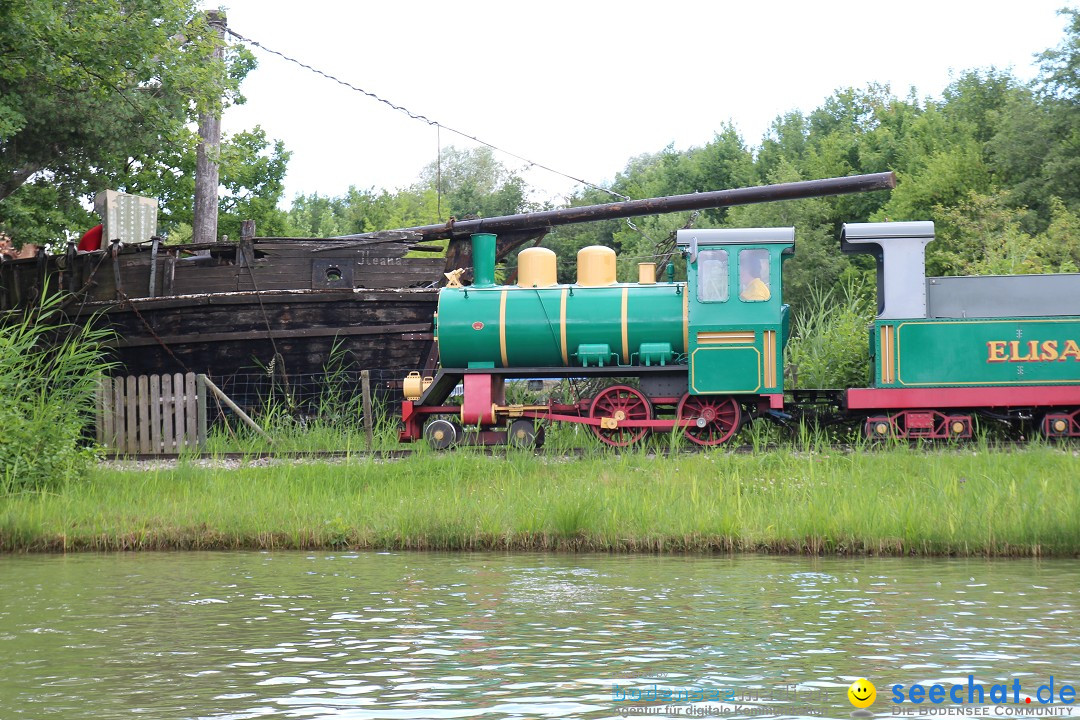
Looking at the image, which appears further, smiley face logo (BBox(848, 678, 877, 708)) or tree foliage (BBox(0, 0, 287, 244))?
tree foliage (BBox(0, 0, 287, 244))

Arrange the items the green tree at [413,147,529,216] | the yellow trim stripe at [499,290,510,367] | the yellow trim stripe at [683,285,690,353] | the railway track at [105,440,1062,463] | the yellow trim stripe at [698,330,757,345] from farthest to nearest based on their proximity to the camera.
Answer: the green tree at [413,147,529,216] < the yellow trim stripe at [499,290,510,367] < the yellow trim stripe at [683,285,690,353] < the yellow trim stripe at [698,330,757,345] < the railway track at [105,440,1062,463]

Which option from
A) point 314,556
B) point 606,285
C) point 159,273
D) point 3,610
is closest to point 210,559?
point 314,556

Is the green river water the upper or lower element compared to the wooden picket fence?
lower

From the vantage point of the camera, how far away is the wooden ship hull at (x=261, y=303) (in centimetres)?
1822

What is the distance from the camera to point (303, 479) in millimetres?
12203

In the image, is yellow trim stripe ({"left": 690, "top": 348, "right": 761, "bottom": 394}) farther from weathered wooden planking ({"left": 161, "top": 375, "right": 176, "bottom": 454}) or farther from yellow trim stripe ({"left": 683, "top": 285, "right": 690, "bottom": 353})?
weathered wooden planking ({"left": 161, "top": 375, "right": 176, "bottom": 454})

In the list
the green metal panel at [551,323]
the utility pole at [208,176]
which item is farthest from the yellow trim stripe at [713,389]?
the utility pole at [208,176]

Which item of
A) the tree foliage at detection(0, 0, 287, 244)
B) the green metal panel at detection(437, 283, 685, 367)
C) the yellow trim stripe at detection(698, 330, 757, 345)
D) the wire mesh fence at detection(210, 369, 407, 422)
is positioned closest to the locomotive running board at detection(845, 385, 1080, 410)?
the yellow trim stripe at detection(698, 330, 757, 345)

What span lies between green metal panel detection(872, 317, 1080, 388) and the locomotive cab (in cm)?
144

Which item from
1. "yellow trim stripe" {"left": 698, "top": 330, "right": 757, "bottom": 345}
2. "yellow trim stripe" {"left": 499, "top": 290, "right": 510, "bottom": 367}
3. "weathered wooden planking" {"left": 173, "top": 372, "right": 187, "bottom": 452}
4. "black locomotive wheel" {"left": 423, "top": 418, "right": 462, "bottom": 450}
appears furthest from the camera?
"weathered wooden planking" {"left": 173, "top": 372, "right": 187, "bottom": 452}

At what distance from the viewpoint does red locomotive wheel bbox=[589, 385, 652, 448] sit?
14.6 m

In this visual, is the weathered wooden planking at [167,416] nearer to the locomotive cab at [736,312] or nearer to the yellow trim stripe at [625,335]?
the yellow trim stripe at [625,335]

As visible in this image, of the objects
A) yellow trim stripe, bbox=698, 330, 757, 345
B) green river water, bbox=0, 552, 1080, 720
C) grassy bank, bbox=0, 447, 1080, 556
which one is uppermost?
yellow trim stripe, bbox=698, 330, 757, 345

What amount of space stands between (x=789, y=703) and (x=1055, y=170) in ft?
120
